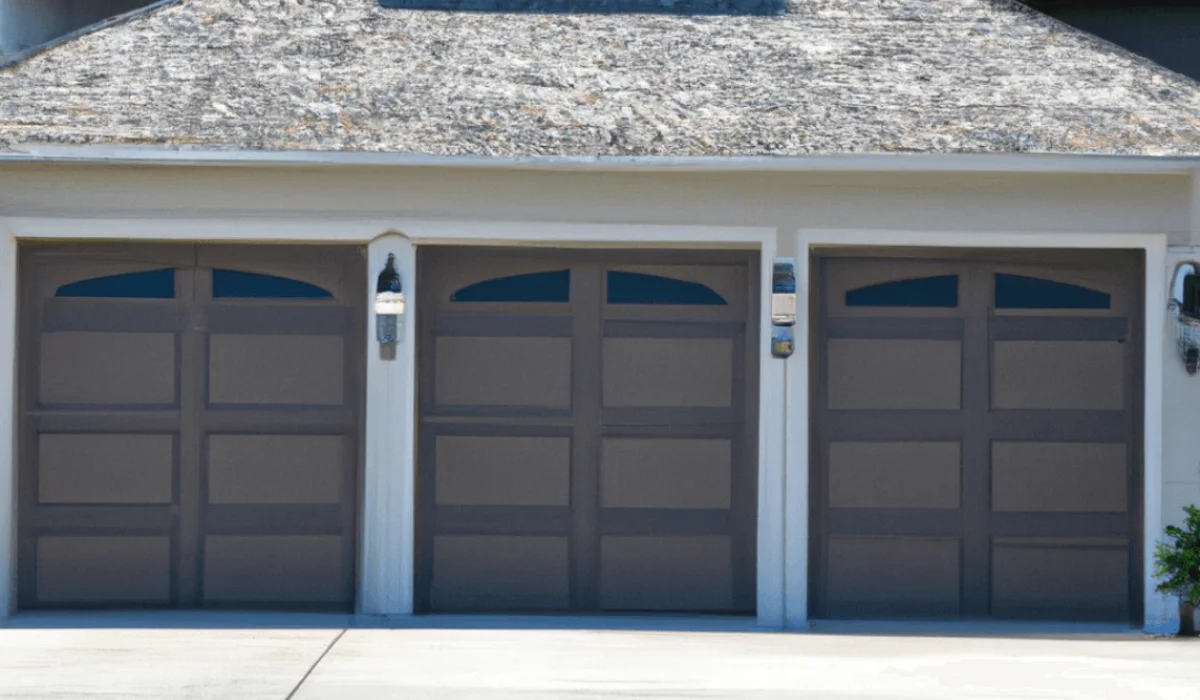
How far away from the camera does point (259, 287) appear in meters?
10.0

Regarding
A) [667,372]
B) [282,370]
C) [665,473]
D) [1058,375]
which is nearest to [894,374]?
[1058,375]

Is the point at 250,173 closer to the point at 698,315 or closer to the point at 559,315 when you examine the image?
→ the point at 559,315

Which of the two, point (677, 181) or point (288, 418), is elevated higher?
point (677, 181)

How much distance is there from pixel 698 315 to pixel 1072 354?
2.23 meters

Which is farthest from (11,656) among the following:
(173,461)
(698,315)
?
(698,315)

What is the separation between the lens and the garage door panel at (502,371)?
1004cm

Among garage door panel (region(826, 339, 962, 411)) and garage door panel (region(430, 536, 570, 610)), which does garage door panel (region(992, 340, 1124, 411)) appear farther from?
garage door panel (region(430, 536, 570, 610))

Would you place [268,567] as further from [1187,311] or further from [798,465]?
[1187,311]

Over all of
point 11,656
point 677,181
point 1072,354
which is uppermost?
point 677,181

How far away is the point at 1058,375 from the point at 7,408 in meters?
6.10

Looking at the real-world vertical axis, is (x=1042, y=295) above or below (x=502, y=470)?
above

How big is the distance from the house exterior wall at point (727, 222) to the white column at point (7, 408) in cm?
7

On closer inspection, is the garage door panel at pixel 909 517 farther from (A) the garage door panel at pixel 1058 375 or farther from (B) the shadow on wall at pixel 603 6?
(B) the shadow on wall at pixel 603 6

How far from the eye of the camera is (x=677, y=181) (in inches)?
383
